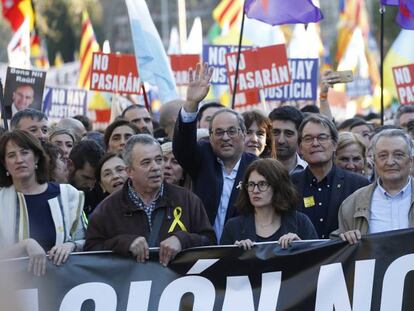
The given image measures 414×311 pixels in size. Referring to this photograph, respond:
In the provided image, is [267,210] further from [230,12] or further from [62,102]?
[230,12]

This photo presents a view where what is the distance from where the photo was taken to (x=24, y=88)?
12.4m

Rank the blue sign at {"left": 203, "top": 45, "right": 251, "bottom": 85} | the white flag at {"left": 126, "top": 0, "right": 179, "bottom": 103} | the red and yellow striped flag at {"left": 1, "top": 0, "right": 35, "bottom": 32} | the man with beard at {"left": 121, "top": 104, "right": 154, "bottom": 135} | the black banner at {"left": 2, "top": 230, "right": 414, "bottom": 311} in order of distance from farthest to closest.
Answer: the red and yellow striped flag at {"left": 1, "top": 0, "right": 35, "bottom": 32} → the blue sign at {"left": 203, "top": 45, "right": 251, "bottom": 85} → the white flag at {"left": 126, "top": 0, "right": 179, "bottom": 103} → the man with beard at {"left": 121, "top": 104, "right": 154, "bottom": 135} → the black banner at {"left": 2, "top": 230, "right": 414, "bottom": 311}

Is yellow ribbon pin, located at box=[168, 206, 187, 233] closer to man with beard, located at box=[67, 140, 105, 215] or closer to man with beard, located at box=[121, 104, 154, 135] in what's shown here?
man with beard, located at box=[67, 140, 105, 215]

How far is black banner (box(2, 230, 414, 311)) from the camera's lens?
22.0 feet

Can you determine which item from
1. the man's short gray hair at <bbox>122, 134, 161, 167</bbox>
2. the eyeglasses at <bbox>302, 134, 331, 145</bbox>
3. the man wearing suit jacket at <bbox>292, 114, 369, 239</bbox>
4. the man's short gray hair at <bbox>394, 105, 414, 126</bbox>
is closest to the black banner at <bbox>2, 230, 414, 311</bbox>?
the man's short gray hair at <bbox>122, 134, 161, 167</bbox>

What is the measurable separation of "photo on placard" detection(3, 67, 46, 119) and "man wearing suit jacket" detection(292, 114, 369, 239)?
4.77 m

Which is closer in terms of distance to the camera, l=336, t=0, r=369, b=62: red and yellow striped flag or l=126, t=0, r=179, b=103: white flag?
l=126, t=0, r=179, b=103: white flag

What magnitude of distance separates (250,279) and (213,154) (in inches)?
62.2

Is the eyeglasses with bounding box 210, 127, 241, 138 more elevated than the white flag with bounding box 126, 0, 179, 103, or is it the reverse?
the white flag with bounding box 126, 0, 179, 103

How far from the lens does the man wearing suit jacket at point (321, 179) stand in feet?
25.5

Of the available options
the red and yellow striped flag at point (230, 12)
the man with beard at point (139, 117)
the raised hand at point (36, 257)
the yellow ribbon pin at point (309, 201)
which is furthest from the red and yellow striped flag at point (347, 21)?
the raised hand at point (36, 257)

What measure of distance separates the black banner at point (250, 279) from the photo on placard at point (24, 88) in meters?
5.76

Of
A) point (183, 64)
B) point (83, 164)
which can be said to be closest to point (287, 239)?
point (83, 164)

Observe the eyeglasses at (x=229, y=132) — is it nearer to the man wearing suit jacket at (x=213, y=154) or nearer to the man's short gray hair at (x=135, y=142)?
the man wearing suit jacket at (x=213, y=154)
